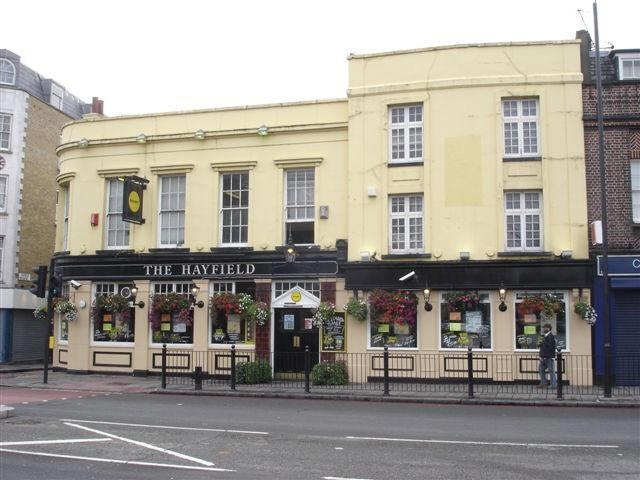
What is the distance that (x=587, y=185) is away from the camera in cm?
1889

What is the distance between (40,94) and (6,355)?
12936 mm

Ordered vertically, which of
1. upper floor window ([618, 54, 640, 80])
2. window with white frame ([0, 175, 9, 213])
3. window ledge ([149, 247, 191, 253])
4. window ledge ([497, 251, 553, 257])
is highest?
upper floor window ([618, 54, 640, 80])

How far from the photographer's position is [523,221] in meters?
19.2

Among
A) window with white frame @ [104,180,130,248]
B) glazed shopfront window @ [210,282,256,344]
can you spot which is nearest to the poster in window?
glazed shopfront window @ [210,282,256,344]

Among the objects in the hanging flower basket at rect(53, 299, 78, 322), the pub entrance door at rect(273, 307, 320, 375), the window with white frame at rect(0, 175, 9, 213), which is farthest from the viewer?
the window with white frame at rect(0, 175, 9, 213)

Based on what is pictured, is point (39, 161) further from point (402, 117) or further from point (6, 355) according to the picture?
point (402, 117)

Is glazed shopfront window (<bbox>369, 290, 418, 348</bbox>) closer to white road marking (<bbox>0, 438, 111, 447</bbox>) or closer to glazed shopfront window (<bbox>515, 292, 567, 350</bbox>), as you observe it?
glazed shopfront window (<bbox>515, 292, 567, 350</bbox>)

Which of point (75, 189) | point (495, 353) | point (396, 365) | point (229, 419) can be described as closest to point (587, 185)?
point (495, 353)

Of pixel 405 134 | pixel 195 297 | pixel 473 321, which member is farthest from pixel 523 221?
pixel 195 297

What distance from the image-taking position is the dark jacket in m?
17.3

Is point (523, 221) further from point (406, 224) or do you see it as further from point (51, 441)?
point (51, 441)

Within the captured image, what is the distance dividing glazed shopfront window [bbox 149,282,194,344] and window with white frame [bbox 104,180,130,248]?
227 centimetres

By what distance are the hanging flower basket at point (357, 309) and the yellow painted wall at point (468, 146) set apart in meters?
1.49

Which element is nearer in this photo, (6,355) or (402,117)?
(402,117)
